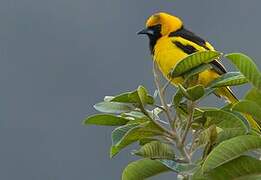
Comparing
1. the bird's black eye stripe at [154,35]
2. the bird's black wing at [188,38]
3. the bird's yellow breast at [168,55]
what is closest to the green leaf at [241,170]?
the bird's yellow breast at [168,55]

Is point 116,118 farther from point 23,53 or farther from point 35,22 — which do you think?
point 35,22

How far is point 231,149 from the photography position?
1742 millimetres

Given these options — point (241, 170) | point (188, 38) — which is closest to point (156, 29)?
point (188, 38)

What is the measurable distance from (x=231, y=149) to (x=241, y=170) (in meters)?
0.05

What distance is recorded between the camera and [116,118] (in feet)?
6.39

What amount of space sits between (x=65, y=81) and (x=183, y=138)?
42.6 metres

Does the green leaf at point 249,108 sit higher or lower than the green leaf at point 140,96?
lower

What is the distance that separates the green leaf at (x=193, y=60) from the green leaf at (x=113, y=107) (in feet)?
0.39

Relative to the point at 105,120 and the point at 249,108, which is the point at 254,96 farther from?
the point at 105,120

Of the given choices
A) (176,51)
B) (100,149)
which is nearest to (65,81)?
(100,149)

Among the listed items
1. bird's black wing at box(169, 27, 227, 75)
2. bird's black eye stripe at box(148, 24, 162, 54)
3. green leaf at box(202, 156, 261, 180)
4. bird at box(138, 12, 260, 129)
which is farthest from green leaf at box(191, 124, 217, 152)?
bird's black eye stripe at box(148, 24, 162, 54)

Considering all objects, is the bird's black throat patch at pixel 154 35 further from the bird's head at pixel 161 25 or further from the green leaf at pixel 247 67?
the green leaf at pixel 247 67

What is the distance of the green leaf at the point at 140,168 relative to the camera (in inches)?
73.3

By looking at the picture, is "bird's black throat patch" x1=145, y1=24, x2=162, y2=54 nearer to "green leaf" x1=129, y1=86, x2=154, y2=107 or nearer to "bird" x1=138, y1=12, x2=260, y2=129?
"bird" x1=138, y1=12, x2=260, y2=129
